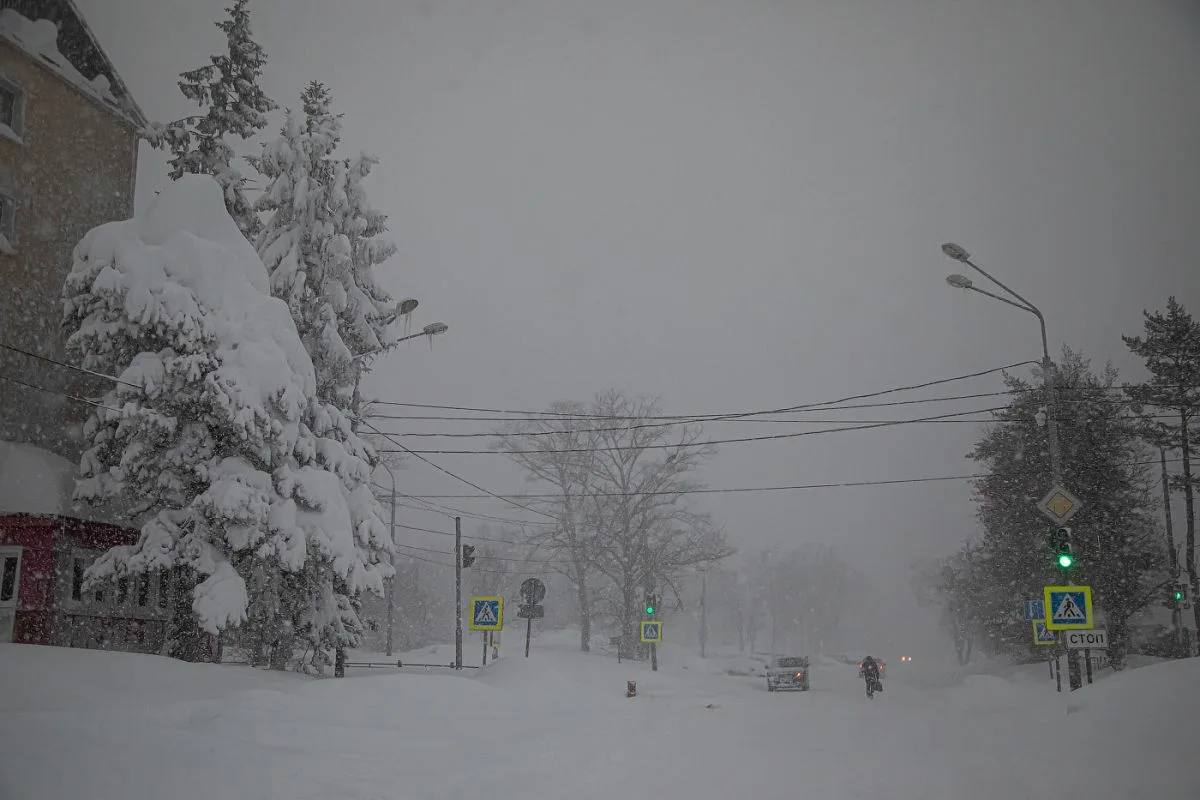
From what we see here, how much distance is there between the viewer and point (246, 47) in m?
21.1

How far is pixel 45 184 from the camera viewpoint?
66.3 feet

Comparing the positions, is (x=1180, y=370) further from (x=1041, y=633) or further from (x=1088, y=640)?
(x=1088, y=640)

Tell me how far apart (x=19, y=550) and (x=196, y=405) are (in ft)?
19.2

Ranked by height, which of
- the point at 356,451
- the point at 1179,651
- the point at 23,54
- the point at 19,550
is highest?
the point at 23,54

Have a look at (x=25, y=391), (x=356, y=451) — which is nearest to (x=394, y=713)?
(x=356, y=451)

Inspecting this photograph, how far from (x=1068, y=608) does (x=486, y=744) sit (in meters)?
12.5

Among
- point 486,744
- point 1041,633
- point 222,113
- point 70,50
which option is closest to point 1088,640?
point 1041,633

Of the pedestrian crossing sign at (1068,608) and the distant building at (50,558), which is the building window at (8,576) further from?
the pedestrian crossing sign at (1068,608)

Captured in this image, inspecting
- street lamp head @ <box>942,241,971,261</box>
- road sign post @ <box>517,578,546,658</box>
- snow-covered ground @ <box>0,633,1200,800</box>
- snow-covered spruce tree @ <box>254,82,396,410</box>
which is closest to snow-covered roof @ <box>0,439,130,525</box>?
snow-covered ground @ <box>0,633,1200,800</box>

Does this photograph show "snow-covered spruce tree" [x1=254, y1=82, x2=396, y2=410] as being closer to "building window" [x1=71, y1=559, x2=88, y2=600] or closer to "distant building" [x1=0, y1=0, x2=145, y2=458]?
"distant building" [x1=0, y1=0, x2=145, y2=458]

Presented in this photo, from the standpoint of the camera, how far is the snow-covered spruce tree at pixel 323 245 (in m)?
21.1

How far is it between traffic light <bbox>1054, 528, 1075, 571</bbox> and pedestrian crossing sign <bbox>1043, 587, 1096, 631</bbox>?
538mm

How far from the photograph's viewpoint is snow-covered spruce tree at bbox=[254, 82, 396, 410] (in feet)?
69.1

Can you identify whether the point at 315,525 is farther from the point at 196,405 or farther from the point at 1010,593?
the point at 1010,593
